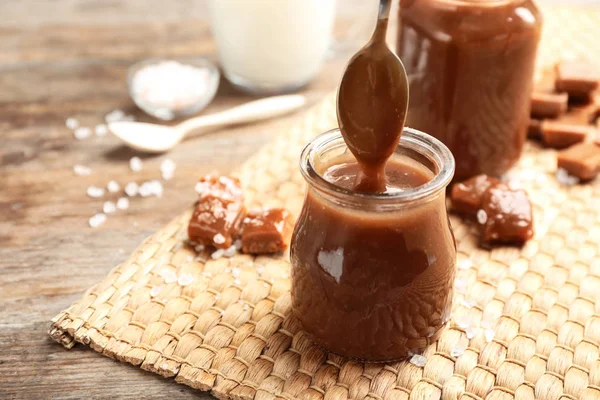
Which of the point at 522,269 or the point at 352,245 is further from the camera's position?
the point at 522,269

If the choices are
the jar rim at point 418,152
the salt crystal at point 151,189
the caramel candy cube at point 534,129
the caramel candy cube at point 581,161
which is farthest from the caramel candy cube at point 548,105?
the salt crystal at point 151,189

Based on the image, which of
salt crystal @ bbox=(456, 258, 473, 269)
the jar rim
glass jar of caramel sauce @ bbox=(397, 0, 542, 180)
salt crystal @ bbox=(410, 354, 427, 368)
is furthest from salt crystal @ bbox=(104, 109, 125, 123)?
salt crystal @ bbox=(410, 354, 427, 368)

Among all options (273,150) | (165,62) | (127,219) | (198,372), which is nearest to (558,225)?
(273,150)

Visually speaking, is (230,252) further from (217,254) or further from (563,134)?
(563,134)

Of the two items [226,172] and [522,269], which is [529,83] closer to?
[522,269]

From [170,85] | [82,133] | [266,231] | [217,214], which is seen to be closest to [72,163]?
[82,133]

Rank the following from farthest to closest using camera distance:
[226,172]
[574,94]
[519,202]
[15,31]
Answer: [15,31] < [574,94] < [226,172] < [519,202]

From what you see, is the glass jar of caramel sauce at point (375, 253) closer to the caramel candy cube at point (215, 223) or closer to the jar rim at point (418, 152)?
the jar rim at point (418, 152)
